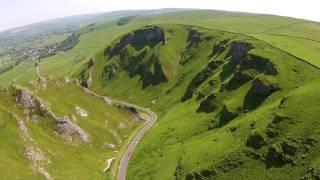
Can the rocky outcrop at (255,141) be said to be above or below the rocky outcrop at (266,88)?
below

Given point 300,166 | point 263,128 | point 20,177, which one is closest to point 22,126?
point 20,177

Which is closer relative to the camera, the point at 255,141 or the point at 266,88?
the point at 255,141

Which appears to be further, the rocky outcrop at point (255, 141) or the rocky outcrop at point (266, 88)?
the rocky outcrop at point (266, 88)

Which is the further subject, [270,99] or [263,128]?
[270,99]

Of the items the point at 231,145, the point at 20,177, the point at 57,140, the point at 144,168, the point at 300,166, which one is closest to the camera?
the point at 300,166

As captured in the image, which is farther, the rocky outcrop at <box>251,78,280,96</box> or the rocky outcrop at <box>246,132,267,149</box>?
the rocky outcrop at <box>251,78,280,96</box>

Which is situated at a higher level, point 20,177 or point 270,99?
point 270,99

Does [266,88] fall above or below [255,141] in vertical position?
above

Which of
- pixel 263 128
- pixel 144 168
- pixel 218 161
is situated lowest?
pixel 144 168

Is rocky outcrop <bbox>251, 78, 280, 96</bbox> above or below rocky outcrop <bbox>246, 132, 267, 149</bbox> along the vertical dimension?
above

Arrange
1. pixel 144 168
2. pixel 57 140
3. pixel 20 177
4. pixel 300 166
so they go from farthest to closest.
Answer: pixel 57 140
pixel 144 168
pixel 20 177
pixel 300 166

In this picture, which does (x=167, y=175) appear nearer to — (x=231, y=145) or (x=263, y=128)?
(x=231, y=145)
